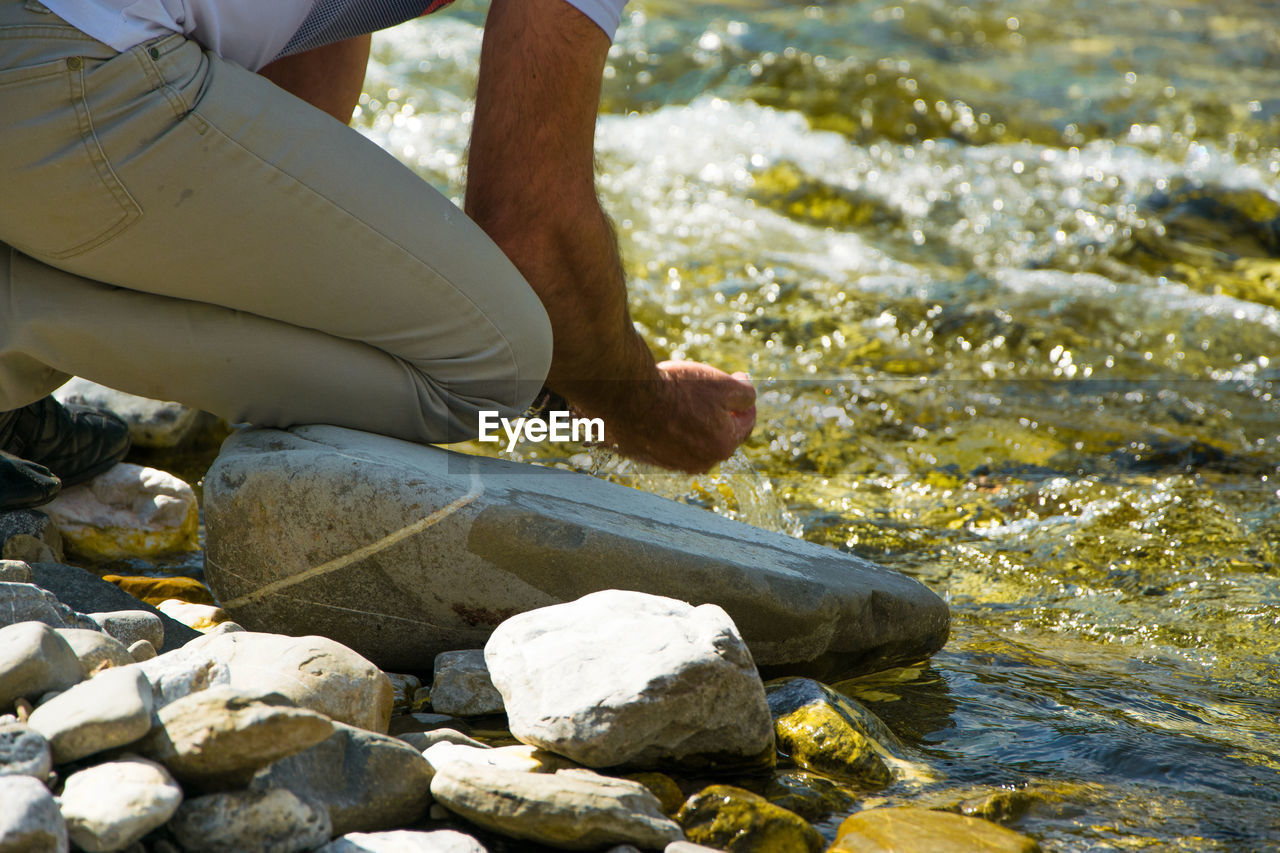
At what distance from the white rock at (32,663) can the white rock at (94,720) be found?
0.27 ft

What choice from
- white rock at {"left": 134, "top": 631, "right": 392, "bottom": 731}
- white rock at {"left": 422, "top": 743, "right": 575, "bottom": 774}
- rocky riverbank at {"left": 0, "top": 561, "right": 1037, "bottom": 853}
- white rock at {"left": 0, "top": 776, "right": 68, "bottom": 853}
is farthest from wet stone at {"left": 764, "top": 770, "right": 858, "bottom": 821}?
white rock at {"left": 0, "top": 776, "right": 68, "bottom": 853}

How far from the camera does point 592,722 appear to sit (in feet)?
5.50

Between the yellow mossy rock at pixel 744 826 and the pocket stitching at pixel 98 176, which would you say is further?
the pocket stitching at pixel 98 176

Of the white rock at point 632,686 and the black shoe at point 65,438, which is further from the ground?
the black shoe at point 65,438

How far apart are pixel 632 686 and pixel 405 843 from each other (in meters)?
0.37

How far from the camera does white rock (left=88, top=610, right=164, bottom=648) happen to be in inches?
75.2

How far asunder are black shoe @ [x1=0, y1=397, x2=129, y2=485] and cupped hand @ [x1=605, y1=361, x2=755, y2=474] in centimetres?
115

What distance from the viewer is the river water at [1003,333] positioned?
2.14 m

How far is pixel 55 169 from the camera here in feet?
6.13

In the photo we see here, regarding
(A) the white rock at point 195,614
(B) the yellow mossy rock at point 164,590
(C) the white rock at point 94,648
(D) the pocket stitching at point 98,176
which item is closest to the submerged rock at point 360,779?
(C) the white rock at point 94,648

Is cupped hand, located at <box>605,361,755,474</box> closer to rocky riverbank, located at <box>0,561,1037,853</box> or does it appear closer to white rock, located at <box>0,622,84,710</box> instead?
rocky riverbank, located at <box>0,561,1037,853</box>

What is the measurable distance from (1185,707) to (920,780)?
24.6 inches

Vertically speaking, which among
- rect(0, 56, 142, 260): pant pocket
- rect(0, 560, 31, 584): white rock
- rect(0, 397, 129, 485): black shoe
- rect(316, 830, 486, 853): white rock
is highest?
rect(0, 56, 142, 260): pant pocket

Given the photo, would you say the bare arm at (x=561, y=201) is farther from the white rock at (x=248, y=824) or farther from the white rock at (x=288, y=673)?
the white rock at (x=248, y=824)
